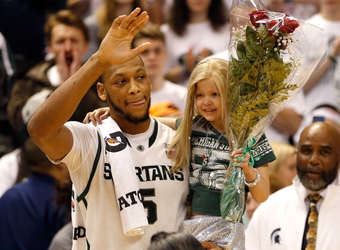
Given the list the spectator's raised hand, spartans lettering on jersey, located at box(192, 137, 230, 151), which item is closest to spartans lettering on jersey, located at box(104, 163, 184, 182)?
spartans lettering on jersey, located at box(192, 137, 230, 151)

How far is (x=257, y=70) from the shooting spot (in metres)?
4.03

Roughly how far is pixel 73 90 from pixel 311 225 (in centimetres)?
265

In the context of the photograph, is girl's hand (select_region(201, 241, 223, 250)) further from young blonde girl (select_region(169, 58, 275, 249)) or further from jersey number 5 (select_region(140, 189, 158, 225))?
jersey number 5 (select_region(140, 189, 158, 225))

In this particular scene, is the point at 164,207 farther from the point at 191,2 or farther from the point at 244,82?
the point at 191,2

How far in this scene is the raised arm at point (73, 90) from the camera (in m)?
3.82

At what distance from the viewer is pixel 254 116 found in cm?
406

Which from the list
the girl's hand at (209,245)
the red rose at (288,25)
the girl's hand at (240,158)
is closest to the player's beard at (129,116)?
the girl's hand at (240,158)

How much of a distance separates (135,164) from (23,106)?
11.8ft

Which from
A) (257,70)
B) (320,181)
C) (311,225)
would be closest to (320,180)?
(320,181)

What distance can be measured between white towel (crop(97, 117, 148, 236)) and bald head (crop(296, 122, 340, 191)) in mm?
2025

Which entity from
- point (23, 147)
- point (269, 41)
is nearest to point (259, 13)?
point (269, 41)

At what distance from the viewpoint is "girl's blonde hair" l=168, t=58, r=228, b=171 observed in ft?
14.0

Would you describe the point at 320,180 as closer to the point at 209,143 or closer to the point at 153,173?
the point at 209,143

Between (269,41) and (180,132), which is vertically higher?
(269,41)
